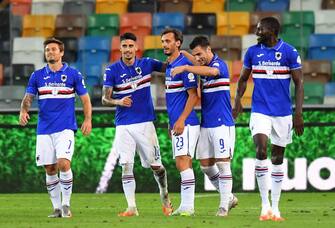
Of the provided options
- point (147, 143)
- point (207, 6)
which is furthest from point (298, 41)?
point (147, 143)

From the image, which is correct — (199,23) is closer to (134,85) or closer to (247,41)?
(247,41)

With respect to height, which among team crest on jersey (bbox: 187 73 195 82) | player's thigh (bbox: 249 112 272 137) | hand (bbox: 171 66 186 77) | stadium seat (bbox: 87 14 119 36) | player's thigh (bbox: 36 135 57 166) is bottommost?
player's thigh (bbox: 36 135 57 166)

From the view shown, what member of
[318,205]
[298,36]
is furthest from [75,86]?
[298,36]

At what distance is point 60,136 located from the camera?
12914mm

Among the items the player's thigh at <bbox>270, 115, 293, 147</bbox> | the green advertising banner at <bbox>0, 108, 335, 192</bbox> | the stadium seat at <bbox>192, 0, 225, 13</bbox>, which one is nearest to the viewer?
the player's thigh at <bbox>270, 115, 293, 147</bbox>

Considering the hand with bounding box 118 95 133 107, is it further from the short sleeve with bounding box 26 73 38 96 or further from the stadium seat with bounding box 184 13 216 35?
the stadium seat with bounding box 184 13 216 35

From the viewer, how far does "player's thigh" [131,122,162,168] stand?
13266 mm

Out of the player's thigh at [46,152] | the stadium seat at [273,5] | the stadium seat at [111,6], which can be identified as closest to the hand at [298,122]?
the player's thigh at [46,152]

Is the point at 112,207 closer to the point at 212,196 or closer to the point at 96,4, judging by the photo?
the point at 212,196

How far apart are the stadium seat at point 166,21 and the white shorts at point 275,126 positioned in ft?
29.5

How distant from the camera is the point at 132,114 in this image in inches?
521

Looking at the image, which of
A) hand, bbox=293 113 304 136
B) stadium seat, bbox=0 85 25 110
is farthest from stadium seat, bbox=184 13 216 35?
hand, bbox=293 113 304 136

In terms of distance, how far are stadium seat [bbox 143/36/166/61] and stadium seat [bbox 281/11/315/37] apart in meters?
2.17

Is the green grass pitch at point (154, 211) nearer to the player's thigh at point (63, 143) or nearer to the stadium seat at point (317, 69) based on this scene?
the player's thigh at point (63, 143)
